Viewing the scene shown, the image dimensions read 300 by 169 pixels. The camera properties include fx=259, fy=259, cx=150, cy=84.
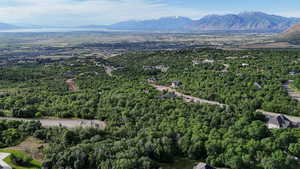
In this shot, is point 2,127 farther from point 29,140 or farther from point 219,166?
point 219,166

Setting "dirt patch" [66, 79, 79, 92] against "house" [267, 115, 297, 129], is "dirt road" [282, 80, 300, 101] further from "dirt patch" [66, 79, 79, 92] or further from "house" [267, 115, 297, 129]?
"dirt patch" [66, 79, 79, 92]

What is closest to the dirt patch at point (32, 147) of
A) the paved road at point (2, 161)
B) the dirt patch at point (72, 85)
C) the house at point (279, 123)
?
the paved road at point (2, 161)

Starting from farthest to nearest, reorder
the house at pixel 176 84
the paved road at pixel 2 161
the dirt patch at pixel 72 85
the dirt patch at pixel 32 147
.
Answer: the dirt patch at pixel 72 85 → the house at pixel 176 84 → the dirt patch at pixel 32 147 → the paved road at pixel 2 161

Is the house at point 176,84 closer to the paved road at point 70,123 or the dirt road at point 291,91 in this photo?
the dirt road at point 291,91

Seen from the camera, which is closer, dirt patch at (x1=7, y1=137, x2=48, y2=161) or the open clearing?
the open clearing

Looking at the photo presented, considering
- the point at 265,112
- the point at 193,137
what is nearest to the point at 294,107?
the point at 265,112

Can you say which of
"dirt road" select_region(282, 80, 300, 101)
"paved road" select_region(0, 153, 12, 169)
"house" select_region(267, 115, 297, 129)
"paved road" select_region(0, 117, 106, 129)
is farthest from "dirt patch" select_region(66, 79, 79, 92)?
"dirt road" select_region(282, 80, 300, 101)

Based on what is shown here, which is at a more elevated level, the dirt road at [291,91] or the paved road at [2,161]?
the dirt road at [291,91]

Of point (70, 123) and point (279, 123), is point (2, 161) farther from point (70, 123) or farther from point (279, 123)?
point (279, 123)
